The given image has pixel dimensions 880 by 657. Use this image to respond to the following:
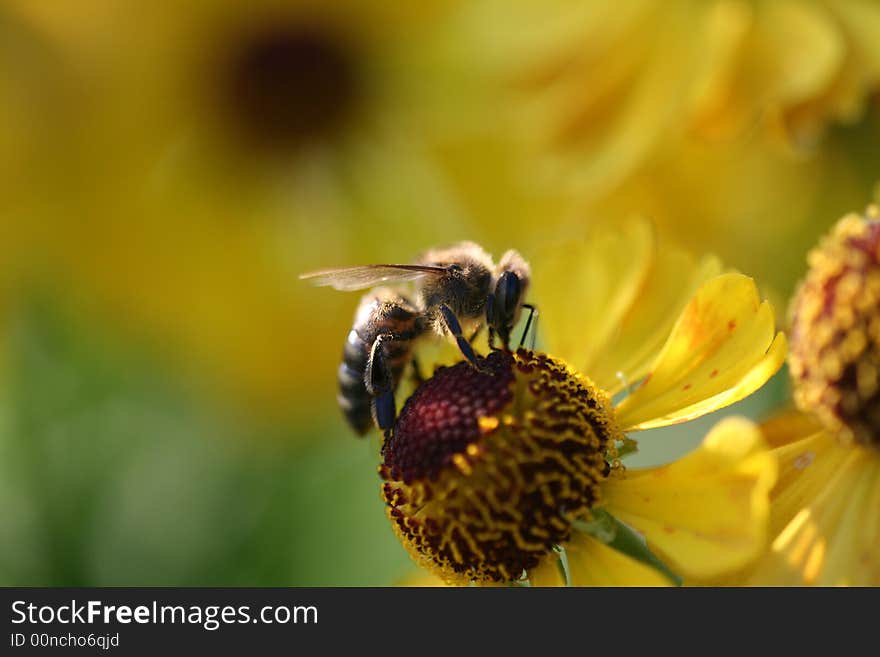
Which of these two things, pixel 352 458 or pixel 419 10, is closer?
pixel 352 458

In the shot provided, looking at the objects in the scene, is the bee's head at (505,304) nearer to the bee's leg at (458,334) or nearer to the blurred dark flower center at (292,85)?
the bee's leg at (458,334)

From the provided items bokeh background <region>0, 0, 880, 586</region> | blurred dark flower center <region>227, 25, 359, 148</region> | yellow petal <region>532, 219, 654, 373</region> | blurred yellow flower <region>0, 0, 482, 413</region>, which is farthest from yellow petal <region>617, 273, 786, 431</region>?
blurred dark flower center <region>227, 25, 359, 148</region>

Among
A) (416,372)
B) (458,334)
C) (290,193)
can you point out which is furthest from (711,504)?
(290,193)

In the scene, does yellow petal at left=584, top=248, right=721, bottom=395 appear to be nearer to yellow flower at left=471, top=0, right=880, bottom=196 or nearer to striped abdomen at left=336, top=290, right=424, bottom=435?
striped abdomen at left=336, top=290, right=424, bottom=435

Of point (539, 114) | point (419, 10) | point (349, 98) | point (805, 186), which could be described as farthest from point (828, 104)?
point (349, 98)

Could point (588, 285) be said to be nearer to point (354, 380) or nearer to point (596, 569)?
point (354, 380)

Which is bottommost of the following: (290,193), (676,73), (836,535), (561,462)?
(836,535)

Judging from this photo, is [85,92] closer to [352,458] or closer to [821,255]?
[352,458]
